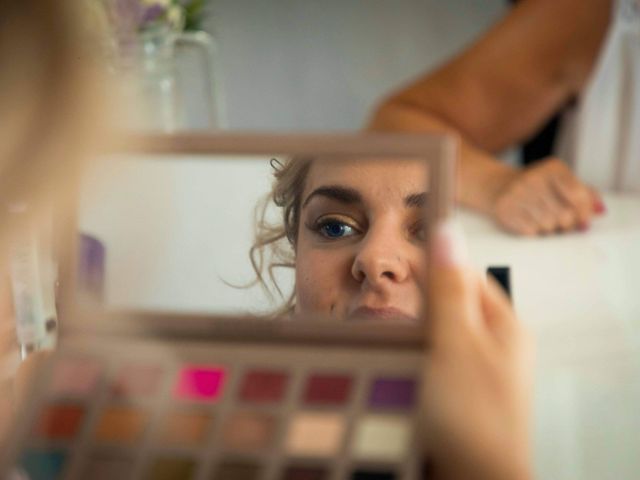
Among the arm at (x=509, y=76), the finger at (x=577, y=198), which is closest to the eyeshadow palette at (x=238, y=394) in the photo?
the finger at (x=577, y=198)

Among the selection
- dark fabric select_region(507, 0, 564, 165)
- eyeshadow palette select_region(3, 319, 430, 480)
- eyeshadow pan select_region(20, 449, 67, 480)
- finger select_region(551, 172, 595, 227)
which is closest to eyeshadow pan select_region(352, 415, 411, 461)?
eyeshadow palette select_region(3, 319, 430, 480)

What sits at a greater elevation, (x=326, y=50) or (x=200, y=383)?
(x=326, y=50)

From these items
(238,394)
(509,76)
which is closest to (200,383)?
(238,394)

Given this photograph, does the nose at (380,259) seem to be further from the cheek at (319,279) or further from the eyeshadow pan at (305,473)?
the eyeshadow pan at (305,473)

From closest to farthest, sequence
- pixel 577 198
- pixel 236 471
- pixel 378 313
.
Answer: pixel 236 471 < pixel 378 313 < pixel 577 198

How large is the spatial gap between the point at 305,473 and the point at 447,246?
0.09 meters

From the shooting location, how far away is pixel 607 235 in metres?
0.75

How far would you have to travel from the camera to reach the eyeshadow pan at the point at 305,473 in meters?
0.31

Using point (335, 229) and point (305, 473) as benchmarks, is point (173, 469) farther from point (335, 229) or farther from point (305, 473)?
point (335, 229)

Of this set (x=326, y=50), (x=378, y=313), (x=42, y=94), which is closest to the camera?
(x=42, y=94)

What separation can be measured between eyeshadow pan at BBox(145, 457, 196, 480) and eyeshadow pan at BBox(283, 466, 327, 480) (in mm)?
33

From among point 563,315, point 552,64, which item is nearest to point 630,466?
point 563,315

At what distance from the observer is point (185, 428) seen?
1.08 feet

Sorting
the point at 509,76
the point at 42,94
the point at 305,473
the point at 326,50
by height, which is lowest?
the point at 305,473
